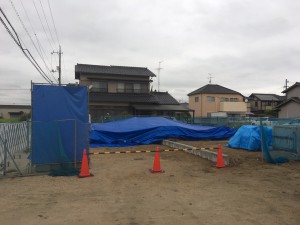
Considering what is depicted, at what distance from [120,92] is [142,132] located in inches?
851

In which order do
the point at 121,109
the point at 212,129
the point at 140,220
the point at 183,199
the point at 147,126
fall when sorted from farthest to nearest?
the point at 121,109 < the point at 212,129 < the point at 147,126 < the point at 183,199 < the point at 140,220

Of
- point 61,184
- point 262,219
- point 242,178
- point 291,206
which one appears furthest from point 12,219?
point 242,178

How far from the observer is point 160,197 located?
655 centimetres

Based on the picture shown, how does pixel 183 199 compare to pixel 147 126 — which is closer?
pixel 183 199

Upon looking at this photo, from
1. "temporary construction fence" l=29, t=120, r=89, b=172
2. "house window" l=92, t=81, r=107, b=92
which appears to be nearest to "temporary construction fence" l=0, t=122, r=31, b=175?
"temporary construction fence" l=29, t=120, r=89, b=172

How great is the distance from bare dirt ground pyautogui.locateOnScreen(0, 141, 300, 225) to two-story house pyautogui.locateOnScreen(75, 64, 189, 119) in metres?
28.5

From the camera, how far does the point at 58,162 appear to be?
960cm

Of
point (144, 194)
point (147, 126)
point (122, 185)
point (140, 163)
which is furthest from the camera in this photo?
point (147, 126)

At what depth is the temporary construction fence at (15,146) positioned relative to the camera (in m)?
9.63

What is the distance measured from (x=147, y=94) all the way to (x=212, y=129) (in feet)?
66.7

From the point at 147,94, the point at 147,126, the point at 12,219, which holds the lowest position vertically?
the point at 12,219

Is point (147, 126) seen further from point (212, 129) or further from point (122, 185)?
point (122, 185)

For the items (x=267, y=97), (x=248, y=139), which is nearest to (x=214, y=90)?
(x=267, y=97)

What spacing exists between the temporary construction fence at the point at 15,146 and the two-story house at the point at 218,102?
1721 inches
